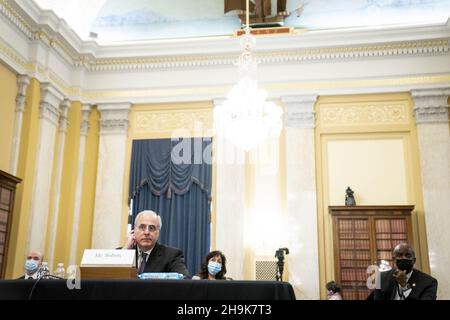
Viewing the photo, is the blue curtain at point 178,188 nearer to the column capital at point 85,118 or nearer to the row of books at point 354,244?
the column capital at point 85,118

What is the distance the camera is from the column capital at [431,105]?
397 inches

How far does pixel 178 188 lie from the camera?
1042 cm

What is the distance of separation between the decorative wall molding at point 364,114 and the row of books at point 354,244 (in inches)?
94.5

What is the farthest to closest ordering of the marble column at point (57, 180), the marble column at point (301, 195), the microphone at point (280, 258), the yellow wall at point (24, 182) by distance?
the marble column at point (57, 180), the marble column at point (301, 195), the microphone at point (280, 258), the yellow wall at point (24, 182)

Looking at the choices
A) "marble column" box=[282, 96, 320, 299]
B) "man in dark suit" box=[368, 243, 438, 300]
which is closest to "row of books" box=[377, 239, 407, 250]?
"marble column" box=[282, 96, 320, 299]

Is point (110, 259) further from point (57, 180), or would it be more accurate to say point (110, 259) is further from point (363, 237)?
point (57, 180)

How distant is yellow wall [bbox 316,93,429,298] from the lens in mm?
9859

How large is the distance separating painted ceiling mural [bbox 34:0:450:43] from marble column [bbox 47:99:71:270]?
1.81m

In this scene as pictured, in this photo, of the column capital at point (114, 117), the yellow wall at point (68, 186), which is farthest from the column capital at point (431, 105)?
the yellow wall at point (68, 186)

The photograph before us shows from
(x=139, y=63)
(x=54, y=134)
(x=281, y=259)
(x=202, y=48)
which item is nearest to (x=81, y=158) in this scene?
(x=54, y=134)

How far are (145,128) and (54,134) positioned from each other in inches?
72.4

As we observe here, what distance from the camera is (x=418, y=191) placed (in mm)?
9852
